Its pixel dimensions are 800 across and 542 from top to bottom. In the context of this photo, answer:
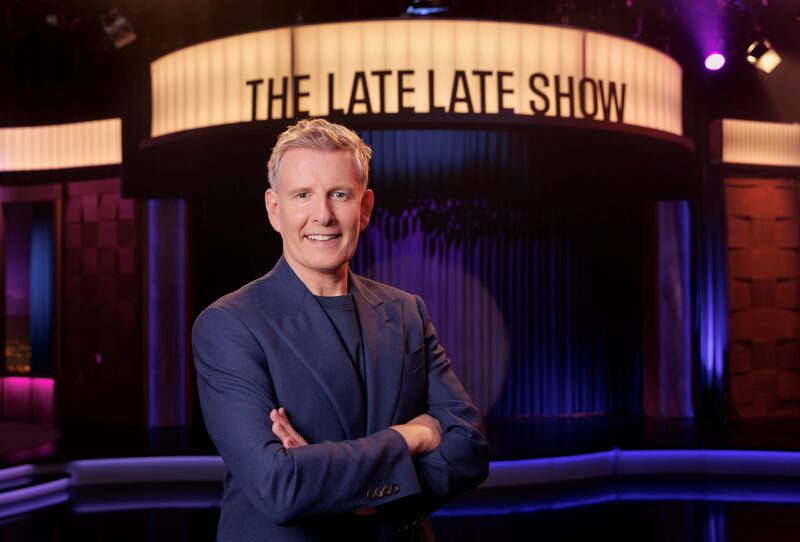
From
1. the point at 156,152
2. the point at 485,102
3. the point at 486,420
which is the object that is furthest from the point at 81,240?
the point at 485,102

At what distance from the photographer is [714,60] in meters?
6.88

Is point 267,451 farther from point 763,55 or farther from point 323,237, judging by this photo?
point 763,55

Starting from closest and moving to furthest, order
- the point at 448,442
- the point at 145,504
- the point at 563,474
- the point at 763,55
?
1. the point at 448,442
2. the point at 145,504
3. the point at 563,474
4. the point at 763,55

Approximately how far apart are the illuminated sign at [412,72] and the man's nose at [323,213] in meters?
3.70

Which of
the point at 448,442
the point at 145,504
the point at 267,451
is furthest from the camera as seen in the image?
the point at 145,504

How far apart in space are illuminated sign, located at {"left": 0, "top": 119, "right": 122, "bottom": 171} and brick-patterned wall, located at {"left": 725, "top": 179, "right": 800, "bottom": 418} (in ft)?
19.3

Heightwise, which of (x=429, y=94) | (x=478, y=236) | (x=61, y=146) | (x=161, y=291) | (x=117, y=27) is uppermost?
(x=117, y=27)

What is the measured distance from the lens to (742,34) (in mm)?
6648

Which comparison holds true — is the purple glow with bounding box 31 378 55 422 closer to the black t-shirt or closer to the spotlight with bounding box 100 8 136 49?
the spotlight with bounding box 100 8 136 49

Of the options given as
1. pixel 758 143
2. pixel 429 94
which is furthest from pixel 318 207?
pixel 758 143

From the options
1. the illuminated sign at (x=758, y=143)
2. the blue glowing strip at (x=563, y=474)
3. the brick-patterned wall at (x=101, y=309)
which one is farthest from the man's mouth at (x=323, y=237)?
the illuminated sign at (x=758, y=143)

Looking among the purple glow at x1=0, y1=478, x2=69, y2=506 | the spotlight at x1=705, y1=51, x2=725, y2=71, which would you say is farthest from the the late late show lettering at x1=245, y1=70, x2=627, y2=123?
the purple glow at x1=0, y1=478, x2=69, y2=506

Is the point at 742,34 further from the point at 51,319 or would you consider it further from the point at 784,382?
the point at 51,319

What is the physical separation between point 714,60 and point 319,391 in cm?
635
